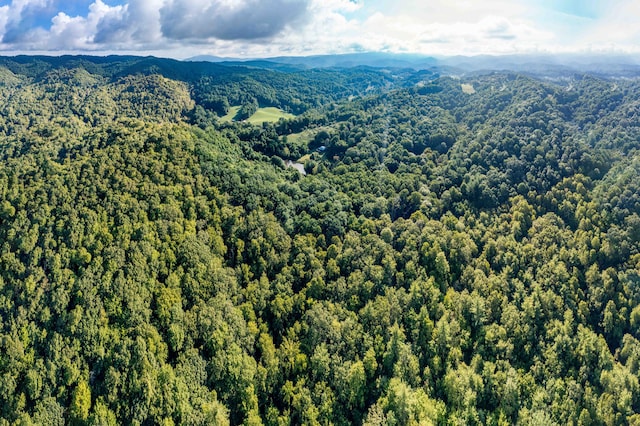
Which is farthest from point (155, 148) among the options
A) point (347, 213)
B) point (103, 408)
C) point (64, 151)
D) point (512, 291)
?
point (512, 291)

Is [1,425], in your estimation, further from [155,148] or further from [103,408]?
[155,148]

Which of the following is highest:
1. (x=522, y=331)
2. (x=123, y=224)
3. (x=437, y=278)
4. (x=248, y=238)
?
(x=123, y=224)

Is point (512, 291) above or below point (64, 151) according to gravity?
below

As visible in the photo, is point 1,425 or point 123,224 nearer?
point 1,425

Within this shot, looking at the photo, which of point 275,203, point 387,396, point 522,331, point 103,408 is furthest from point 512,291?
point 103,408

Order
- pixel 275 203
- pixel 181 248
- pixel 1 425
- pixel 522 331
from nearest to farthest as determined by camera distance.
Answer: pixel 1 425 < pixel 522 331 < pixel 181 248 < pixel 275 203

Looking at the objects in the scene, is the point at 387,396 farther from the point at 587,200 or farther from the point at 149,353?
the point at 587,200

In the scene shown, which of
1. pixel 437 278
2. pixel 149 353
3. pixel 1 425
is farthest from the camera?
pixel 437 278
